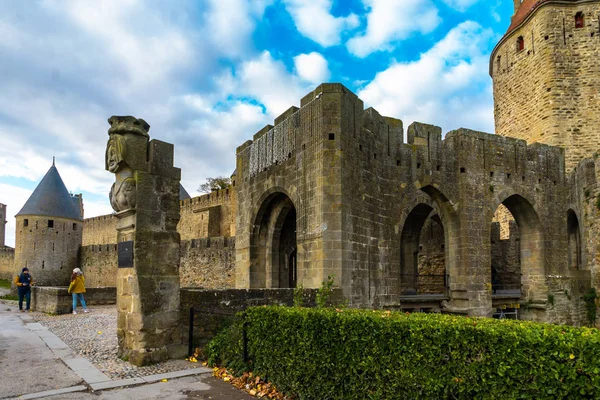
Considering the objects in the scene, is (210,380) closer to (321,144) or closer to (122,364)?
(122,364)

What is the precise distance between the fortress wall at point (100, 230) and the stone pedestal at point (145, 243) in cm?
3700

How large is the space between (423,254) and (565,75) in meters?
10.4

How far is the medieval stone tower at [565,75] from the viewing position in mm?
21234

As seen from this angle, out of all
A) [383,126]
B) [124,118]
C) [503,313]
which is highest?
[383,126]

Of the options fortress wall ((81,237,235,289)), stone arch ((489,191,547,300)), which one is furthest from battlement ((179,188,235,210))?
stone arch ((489,191,547,300))

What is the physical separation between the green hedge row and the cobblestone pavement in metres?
1.60

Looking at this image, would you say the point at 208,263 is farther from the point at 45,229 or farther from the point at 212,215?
the point at 45,229

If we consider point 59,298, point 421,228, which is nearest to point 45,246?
point 59,298

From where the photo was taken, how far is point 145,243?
7.19 meters

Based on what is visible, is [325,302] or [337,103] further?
[337,103]

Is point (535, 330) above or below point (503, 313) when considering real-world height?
above

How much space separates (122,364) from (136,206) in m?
2.34

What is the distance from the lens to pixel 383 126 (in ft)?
42.5

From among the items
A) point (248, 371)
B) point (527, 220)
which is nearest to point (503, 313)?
point (527, 220)
